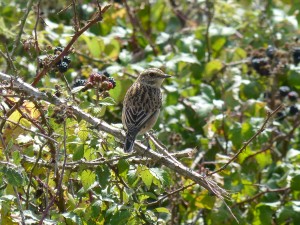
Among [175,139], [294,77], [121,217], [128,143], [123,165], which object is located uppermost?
[294,77]

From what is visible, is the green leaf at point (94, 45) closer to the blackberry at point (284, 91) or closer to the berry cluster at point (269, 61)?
the berry cluster at point (269, 61)

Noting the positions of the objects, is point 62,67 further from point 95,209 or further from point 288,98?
point 288,98

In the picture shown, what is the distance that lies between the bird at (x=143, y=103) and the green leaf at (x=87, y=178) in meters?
0.82

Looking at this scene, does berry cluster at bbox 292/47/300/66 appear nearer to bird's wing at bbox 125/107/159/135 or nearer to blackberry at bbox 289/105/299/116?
blackberry at bbox 289/105/299/116

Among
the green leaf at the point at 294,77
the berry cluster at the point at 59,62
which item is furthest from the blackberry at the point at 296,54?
the berry cluster at the point at 59,62

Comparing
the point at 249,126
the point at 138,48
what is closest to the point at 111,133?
the point at 249,126

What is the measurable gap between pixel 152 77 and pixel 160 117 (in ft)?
1.49

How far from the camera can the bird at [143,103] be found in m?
7.61

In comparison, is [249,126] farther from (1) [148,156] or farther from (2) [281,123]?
(1) [148,156]

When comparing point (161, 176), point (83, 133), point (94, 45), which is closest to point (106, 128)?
point (83, 133)

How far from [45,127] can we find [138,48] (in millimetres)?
4151

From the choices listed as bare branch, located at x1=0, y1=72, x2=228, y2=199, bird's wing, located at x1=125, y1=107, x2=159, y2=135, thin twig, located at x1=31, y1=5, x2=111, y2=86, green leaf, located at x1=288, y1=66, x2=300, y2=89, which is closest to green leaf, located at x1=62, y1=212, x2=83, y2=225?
bare branch, located at x1=0, y1=72, x2=228, y2=199

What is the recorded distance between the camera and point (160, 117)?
8.83 m

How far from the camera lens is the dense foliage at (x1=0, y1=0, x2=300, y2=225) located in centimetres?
633
